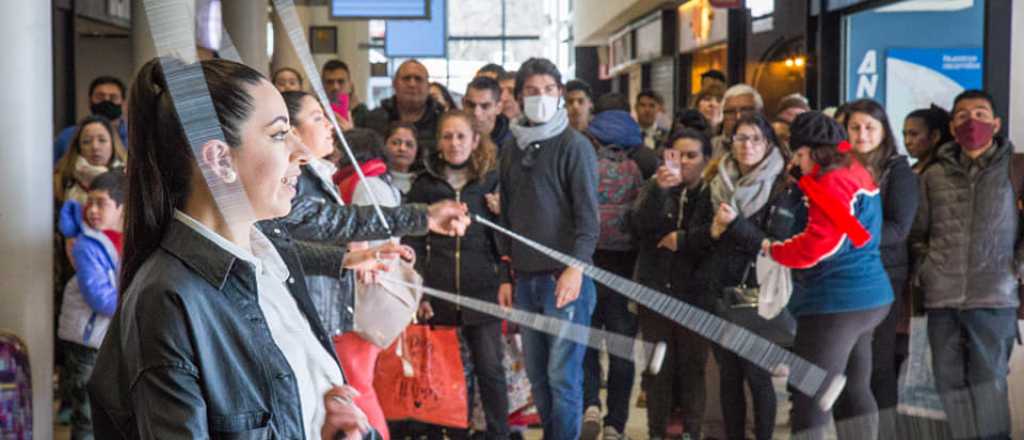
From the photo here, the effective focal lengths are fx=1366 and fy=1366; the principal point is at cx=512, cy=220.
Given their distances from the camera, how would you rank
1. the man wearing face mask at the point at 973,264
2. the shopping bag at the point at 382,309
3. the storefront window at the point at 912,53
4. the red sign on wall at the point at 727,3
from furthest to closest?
the red sign on wall at the point at 727,3 → the storefront window at the point at 912,53 → the man wearing face mask at the point at 973,264 → the shopping bag at the point at 382,309

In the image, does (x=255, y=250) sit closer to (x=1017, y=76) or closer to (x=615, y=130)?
(x=615, y=130)

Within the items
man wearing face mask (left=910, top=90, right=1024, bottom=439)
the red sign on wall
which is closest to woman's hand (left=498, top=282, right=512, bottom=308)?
man wearing face mask (left=910, top=90, right=1024, bottom=439)

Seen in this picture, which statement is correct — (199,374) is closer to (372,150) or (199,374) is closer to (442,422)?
(372,150)

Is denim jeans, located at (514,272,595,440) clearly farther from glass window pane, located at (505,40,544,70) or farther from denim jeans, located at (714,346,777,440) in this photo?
glass window pane, located at (505,40,544,70)

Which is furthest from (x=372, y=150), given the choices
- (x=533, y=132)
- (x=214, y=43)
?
(x=214, y=43)

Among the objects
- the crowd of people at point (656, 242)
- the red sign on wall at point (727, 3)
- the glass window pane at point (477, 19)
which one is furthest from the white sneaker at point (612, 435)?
the glass window pane at point (477, 19)

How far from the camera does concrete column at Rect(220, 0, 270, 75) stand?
7395 mm

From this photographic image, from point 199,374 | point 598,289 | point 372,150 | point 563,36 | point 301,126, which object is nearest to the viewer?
point 199,374

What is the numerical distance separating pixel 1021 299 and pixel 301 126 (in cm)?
303

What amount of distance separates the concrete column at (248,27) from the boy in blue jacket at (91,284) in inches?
93.8

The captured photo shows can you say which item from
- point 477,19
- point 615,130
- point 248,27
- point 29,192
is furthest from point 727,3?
point 477,19

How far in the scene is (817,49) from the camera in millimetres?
7965

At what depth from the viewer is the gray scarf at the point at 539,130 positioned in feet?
16.5

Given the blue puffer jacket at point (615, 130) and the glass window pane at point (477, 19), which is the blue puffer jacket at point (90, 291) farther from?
the glass window pane at point (477, 19)
